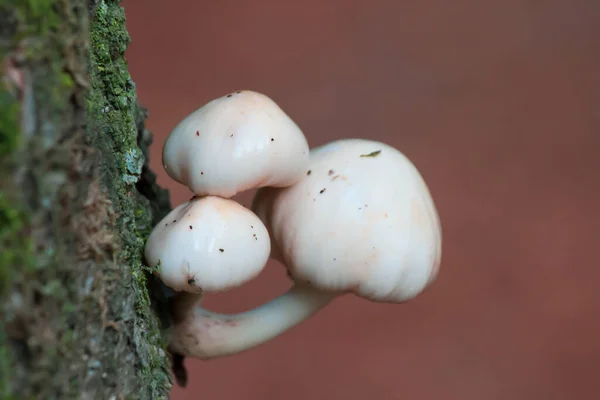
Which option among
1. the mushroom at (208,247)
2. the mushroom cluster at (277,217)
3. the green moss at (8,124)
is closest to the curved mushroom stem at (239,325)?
the mushroom cluster at (277,217)

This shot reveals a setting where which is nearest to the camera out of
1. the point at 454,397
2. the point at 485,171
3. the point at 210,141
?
the point at 210,141

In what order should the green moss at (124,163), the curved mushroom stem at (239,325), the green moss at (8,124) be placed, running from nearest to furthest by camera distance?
the green moss at (8,124) < the green moss at (124,163) < the curved mushroom stem at (239,325)

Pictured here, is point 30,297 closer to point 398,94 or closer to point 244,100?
point 244,100

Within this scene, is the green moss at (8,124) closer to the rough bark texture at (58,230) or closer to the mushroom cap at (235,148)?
the rough bark texture at (58,230)

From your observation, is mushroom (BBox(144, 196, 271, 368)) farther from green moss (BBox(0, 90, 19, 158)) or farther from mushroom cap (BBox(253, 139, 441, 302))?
green moss (BBox(0, 90, 19, 158))

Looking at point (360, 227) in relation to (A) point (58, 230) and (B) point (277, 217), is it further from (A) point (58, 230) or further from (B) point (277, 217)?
(A) point (58, 230)

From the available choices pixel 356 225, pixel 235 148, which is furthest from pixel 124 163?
pixel 356 225

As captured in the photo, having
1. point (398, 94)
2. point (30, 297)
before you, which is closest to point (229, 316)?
point (30, 297)
